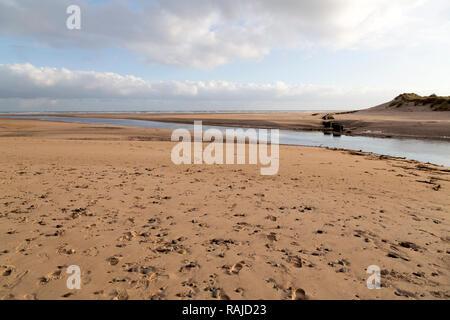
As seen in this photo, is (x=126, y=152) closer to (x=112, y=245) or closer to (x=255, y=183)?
(x=255, y=183)

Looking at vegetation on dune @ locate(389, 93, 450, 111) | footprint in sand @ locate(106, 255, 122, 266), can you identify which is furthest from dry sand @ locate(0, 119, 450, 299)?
vegetation on dune @ locate(389, 93, 450, 111)

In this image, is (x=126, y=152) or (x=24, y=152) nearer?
(x=24, y=152)

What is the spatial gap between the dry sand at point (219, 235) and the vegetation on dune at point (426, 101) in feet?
156

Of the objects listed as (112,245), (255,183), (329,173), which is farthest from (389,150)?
(112,245)

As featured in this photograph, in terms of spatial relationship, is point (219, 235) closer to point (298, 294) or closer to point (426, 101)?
point (298, 294)

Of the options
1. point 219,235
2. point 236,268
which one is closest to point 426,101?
point 219,235

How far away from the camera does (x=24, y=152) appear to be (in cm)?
1223

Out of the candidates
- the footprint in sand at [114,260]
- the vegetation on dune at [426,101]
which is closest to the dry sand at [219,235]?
the footprint in sand at [114,260]

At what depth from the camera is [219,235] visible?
4664 mm

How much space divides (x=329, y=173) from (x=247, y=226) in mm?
5982

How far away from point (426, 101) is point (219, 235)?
6072 cm

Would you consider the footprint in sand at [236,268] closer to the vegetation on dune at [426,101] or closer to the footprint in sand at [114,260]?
the footprint in sand at [114,260]

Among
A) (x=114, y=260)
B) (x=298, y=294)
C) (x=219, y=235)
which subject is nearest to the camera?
(x=298, y=294)

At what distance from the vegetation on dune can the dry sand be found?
47.5 meters
